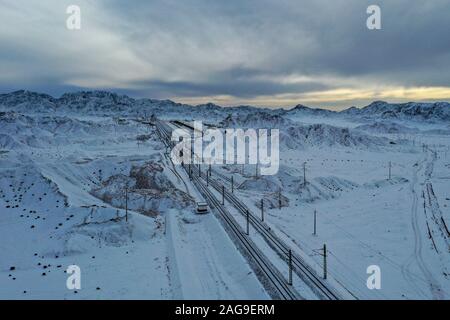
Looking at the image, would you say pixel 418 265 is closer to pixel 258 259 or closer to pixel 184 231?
pixel 258 259

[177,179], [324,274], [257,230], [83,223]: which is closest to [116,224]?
[83,223]

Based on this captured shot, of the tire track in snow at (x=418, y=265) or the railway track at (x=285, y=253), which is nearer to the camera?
the railway track at (x=285, y=253)
